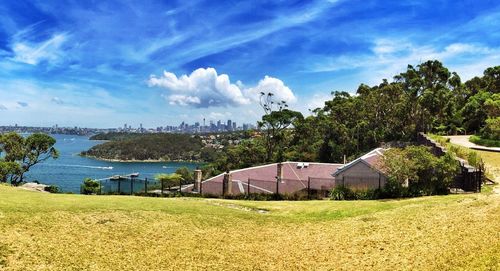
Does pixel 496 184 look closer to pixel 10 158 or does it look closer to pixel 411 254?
pixel 411 254

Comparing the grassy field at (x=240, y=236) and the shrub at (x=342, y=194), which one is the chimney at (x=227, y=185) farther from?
the grassy field at (x=240, y=236)

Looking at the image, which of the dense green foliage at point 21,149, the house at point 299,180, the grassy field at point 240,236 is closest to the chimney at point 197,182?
the house at point 299,180

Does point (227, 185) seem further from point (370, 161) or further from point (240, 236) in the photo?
point (240, 236)

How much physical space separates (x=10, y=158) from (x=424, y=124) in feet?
200

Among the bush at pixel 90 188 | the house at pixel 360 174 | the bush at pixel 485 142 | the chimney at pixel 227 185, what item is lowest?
the bush at pixel 90 188

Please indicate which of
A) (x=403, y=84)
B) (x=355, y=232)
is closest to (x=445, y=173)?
(x=355, y=232)

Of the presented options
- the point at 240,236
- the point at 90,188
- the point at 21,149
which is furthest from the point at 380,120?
the point at 240,236

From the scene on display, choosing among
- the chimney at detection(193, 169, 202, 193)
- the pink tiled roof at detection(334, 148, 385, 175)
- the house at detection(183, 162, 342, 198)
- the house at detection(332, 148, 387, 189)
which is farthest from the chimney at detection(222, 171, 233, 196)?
the pink tiled roof at detection(334, 148, 385, 175)

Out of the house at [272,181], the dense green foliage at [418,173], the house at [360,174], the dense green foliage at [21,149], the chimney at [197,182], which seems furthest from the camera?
the dense green foliage at [21,149]

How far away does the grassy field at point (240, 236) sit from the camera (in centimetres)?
1180

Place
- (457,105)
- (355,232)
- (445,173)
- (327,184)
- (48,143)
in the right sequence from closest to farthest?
1. (355,232)
2. (445,173)
3. (327,184)
4. (48,143)
5. (457,105)

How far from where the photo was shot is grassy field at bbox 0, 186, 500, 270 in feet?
38.7

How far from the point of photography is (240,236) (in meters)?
15.8

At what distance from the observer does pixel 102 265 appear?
11719 millimetres
